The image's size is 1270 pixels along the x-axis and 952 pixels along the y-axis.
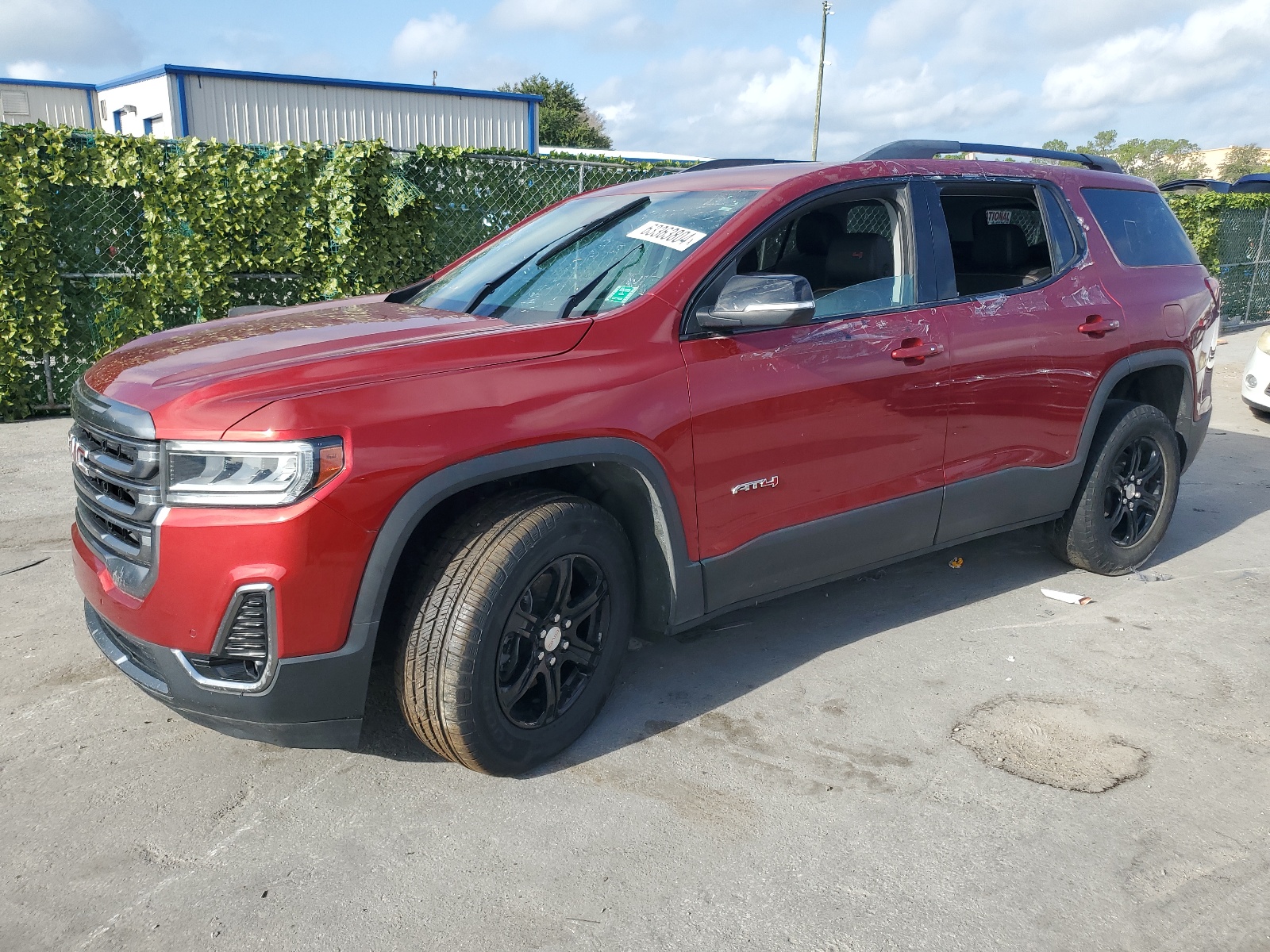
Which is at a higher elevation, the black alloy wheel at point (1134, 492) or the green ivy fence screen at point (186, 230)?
the green ivy fence screen at point (186, 230)

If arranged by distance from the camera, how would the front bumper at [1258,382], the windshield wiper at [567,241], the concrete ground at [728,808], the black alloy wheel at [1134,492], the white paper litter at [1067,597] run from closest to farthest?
the concrete ground at [728,808]
the windshield wiper at [567,241]
the white paper litter at [1067,597]
the black alloy wheel at [1134,492]
the front bumper at [1258,382]

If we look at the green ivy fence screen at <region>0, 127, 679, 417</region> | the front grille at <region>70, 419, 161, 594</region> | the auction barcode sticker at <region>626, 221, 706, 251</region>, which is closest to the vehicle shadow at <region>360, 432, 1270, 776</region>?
the front grille at <region>70, 419, 161, 594</region>

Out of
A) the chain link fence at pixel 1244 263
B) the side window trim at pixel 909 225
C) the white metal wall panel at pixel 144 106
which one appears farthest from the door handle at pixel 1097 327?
the white metal wall panel at pixel 144 106

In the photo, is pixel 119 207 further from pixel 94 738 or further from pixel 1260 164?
pixel 1260 164

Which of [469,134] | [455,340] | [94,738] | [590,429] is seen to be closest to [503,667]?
Answer: [590,429]

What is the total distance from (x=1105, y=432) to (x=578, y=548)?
115 inches

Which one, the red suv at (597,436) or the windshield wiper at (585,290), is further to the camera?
the windshield wiper at (585,290)

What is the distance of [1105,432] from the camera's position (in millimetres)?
4676

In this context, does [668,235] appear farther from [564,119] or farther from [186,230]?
[564,119]

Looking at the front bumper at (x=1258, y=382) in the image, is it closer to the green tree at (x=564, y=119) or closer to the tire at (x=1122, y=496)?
the tire at (x=1122, y=496)

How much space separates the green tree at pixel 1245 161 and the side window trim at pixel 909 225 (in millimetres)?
91843

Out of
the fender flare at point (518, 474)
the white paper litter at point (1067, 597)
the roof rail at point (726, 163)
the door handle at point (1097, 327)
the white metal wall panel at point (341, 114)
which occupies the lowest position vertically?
the white paper litter at point (1067, 597)

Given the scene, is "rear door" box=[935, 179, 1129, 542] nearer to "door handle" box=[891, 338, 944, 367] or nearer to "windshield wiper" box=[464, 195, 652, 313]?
"door handle" box=[891, 338, 944, 367]

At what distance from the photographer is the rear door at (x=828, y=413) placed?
330cm
